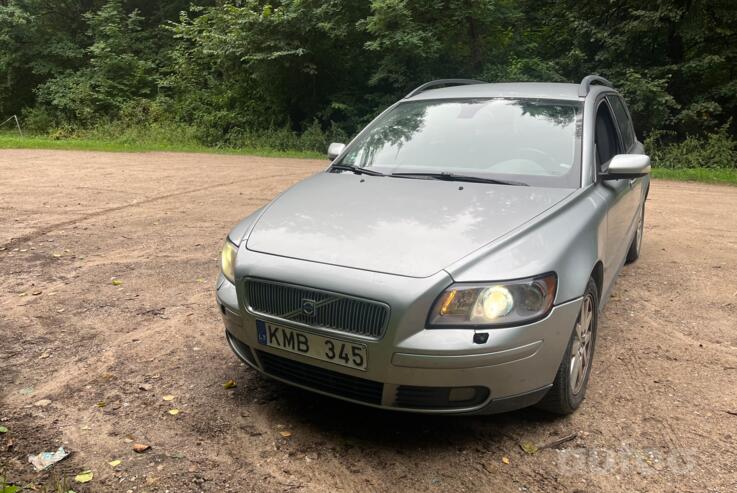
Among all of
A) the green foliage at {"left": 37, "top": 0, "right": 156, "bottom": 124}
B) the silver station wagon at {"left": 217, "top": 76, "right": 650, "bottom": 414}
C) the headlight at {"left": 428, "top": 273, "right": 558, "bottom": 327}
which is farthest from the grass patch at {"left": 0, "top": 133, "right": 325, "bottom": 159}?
the headlight at {"left": 428, "top": 273, "right": 558, "bottom": 327}

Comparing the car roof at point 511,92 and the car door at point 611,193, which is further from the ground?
the car roof at point 511,92

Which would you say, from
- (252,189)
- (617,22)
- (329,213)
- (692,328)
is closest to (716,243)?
(692,328)

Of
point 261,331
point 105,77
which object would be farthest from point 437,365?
point 105,77

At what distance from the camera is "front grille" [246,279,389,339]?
2398 mm

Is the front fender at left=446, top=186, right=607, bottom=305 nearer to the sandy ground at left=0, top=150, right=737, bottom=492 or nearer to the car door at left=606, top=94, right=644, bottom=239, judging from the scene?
the sandy ground at left=0, top=150, right=737, bottom=492

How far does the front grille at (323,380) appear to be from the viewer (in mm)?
2535

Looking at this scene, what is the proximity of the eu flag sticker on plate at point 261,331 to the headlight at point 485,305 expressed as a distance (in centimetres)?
81

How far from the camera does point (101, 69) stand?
23.8 metres

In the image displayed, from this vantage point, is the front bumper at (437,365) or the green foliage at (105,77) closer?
the front bumper at (437,365)

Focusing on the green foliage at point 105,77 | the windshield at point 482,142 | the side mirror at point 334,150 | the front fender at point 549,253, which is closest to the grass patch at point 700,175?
the windshield at point 482,142

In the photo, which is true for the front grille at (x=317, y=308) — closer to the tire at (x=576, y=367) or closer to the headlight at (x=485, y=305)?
the headlight at (x=485, y=305)

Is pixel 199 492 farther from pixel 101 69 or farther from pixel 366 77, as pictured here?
pixel 101 69

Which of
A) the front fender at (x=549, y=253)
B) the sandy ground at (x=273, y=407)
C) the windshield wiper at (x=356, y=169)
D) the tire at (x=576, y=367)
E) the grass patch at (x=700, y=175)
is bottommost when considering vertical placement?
the sandy ground at (x=273, y=407)

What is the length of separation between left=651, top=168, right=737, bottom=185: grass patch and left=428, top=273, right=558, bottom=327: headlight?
1253 cm
